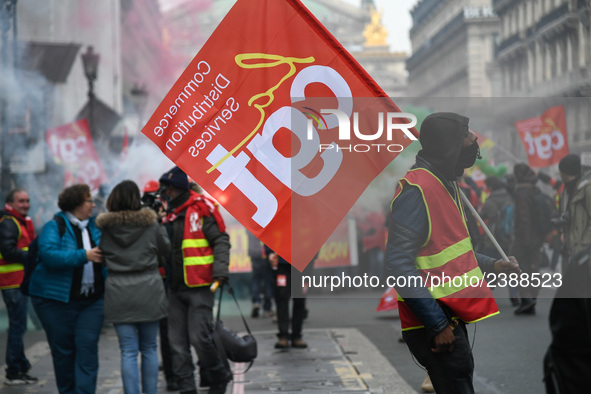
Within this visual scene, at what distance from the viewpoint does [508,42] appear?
6066 cm

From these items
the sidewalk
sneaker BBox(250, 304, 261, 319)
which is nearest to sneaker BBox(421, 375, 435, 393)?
the sidewalk

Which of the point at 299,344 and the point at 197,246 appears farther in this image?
the point at 299,344

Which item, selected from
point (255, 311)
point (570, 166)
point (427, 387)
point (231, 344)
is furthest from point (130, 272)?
point (255, 311)

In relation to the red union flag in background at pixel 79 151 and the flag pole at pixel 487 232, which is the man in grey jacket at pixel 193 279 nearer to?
the flag pole at pixel 487 232

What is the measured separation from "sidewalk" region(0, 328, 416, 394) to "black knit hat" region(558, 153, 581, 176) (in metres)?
2.28

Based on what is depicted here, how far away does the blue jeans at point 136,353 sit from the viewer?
21.1 ft

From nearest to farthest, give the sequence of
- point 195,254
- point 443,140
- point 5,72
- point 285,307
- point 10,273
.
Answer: point 443,140, point 195,254, point 10,273, point 285,307, point 5,72

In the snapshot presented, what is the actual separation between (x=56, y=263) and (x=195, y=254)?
3.58 feet

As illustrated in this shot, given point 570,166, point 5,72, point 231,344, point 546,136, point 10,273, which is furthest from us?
point 5,72

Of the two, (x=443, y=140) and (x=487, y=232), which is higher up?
(x=443, y=140)

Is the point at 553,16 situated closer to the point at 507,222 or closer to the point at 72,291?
the point at 507,222

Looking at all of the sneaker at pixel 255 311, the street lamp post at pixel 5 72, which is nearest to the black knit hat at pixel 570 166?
the sneaker at pixel 255 311

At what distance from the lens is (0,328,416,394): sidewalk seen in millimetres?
7473

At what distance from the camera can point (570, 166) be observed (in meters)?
8.12
